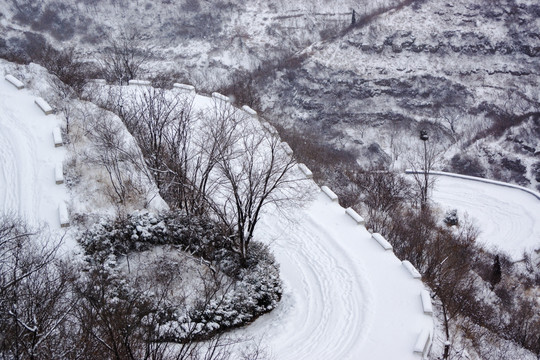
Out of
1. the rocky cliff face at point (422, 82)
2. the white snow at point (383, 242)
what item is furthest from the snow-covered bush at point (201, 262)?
the rocky cliff face at point (422, 82)

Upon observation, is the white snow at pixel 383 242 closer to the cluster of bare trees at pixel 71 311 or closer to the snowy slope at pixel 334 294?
the snowy slope at pixel 334 294

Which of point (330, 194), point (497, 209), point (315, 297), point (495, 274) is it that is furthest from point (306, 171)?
point (497, 209)

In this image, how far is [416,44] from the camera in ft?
196

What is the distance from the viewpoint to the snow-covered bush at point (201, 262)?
46.5ft

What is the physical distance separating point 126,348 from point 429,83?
54328mm

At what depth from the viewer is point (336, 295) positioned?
16.3 metres

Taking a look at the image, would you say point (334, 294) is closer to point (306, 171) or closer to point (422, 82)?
point (306, 171)

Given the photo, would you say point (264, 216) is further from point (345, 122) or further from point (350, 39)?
point (350, 39)

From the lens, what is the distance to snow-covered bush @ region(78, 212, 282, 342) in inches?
559

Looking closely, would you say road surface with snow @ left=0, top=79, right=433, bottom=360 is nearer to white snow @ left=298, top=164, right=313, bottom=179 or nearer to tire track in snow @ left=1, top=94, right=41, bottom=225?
tire track in snow @ left=1, top=94, right=41, bottom=225

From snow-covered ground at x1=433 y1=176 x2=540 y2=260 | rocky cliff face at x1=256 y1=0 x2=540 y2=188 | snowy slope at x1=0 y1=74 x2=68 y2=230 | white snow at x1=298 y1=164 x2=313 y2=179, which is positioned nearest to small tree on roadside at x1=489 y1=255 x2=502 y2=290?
snow-covered ground at x1=433 y1=176 x2=540 y2=260

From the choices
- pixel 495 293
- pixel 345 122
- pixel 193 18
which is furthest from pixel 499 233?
pixel 193 18

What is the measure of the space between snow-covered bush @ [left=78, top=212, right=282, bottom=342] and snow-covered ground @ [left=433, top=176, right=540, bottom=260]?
19410mm

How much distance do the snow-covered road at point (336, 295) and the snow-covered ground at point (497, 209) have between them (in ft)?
50.4
